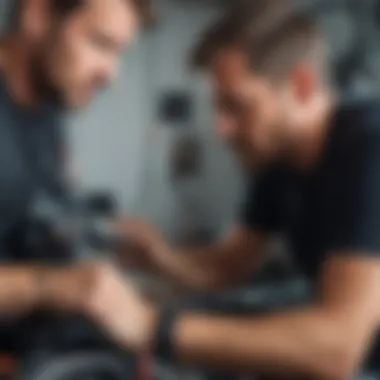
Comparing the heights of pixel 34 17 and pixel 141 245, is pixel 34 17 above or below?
above

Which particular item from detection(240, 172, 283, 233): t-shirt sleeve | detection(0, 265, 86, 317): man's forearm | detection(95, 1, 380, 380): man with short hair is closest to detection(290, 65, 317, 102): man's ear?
detection(95, 1, 380, 380): man with short hair

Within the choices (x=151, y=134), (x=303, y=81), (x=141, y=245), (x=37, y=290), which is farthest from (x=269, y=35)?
(x=37, y=290)

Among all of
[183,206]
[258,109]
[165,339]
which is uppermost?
[258,109]

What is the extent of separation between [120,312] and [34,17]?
0.35 meters

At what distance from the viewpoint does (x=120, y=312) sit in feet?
3.03

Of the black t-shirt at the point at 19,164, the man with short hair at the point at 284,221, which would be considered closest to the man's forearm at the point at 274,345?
the man with short hair at the point at 284,221

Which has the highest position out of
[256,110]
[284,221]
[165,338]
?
[256,110]

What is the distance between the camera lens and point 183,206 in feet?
3.13

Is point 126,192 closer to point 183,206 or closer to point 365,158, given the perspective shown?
point 183,206

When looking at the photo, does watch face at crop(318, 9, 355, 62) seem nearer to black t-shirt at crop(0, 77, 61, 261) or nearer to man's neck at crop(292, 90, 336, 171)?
man's neck at crop(292, 90, 336, 171)

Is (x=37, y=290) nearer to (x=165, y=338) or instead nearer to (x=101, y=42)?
(x=165, y=338)

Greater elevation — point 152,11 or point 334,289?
point 152,11

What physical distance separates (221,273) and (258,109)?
199mm

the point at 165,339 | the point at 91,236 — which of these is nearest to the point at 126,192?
the point at 91,236
